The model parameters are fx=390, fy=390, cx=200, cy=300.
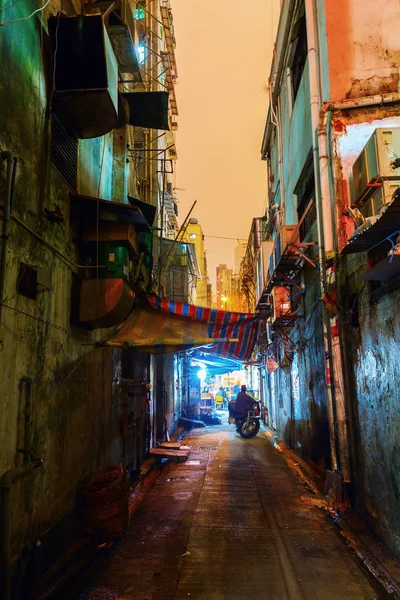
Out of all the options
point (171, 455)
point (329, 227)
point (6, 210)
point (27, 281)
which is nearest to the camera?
point (6, 210)

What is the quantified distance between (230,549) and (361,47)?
33.4 ft

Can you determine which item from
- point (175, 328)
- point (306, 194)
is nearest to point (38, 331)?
point (175, 328)

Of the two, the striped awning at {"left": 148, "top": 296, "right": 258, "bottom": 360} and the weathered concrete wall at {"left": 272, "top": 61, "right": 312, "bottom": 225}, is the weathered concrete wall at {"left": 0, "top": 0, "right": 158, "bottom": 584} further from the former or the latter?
the weathered concrete wall at {"left": 272, "top": 61, "right": 312, "bottom": 225}

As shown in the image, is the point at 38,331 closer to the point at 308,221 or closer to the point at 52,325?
the point at 52,325

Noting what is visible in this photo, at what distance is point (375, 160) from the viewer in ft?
19.6

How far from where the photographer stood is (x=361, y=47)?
28.3ft

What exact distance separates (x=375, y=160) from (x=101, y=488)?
655 cm

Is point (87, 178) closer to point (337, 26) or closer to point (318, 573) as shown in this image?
point (337, 26)

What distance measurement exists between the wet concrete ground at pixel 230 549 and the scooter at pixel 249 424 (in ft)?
24.1

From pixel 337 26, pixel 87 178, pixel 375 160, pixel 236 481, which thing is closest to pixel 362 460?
pixel 236 481

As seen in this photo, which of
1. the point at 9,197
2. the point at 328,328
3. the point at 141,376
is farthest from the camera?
the point at 141,376

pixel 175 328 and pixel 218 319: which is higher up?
pixel 218 319

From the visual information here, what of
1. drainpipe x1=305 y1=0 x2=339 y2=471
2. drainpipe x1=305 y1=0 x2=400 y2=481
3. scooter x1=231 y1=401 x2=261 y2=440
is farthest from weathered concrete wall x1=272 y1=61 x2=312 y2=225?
scooter x1=231 y1=401 x2=261 y2=440

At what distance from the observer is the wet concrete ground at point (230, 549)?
15.4 feet
